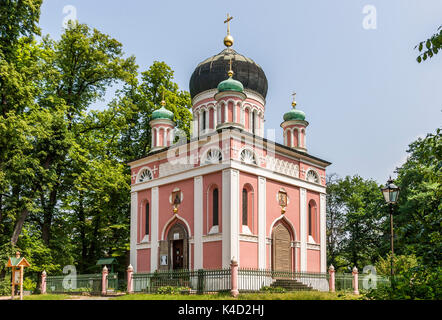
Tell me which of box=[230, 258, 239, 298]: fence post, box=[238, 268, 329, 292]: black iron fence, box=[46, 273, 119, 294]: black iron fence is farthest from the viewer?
box=[46, 273, 119, 294]: black iron fence

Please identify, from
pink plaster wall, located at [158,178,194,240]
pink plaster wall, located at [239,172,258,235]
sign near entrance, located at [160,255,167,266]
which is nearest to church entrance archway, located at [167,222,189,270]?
sign near entrance, located at [160,255,167,266]

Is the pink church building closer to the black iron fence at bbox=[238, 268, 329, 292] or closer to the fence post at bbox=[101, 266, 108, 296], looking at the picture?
the black iron fence at bbox=[238, 268, 329, 292]

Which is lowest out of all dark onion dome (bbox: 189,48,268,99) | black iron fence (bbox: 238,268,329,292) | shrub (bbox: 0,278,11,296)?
shrub (bbox: 0,278,11,296)

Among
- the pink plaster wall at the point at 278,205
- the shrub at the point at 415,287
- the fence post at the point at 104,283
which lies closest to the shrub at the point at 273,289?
the pink plaster wall at the point at 278,205

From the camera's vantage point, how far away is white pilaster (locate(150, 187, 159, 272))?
23.1 meters

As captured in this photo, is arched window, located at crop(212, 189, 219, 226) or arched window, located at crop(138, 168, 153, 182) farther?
arched window, located at crop(138, 168, 153, 182)

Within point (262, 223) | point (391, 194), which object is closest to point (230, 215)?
point (262, 223)

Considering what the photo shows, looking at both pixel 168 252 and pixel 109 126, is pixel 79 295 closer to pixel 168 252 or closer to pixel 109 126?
pixel 168 252

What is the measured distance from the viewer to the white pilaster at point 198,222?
816 inches

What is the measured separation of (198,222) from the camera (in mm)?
21094

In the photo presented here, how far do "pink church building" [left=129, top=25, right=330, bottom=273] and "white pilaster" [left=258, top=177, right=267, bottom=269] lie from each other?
0.04 meters

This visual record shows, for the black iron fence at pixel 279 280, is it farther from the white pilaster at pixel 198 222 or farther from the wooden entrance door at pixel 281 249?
the white pilaster at pixel 198 222

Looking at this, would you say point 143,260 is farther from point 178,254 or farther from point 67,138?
point 67,138
